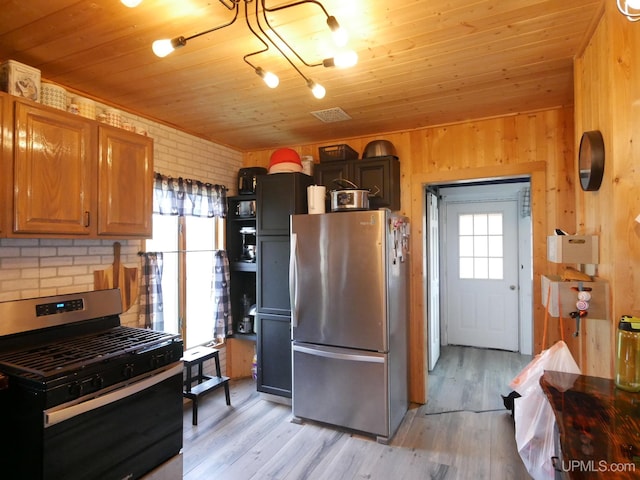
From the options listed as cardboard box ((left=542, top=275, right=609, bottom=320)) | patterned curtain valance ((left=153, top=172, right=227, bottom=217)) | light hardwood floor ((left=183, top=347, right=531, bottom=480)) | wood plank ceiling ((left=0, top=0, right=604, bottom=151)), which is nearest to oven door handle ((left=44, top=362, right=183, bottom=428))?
light hardwood floor ((left=183, top=347, right=531, bottom=480))

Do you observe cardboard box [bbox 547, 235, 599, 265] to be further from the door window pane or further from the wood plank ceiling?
the door window pane

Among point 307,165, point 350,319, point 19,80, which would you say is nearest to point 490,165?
point 307,165

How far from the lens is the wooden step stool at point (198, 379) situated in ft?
9.48

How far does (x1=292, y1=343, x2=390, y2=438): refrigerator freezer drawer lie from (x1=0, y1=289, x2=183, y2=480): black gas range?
3.47 feet

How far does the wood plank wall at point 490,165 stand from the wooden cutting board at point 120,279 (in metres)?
2.17

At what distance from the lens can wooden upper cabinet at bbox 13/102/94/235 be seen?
177 centimetres

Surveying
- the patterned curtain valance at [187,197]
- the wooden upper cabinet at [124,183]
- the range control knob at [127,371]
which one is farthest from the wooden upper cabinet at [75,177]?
the range control knob at [127,371]

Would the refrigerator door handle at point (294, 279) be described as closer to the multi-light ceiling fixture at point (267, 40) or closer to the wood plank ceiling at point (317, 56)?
the wood plank ceiling at point (317, 56)

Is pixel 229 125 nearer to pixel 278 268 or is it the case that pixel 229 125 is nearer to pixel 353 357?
pixel 278 268

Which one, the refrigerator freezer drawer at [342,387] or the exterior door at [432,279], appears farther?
the exterior door at [432,279]

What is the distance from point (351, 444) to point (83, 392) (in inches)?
71.8

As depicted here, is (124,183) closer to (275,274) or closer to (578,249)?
(275,274)

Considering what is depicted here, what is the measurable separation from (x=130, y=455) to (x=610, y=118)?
2.69 meters

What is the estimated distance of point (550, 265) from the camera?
2.70 metres
